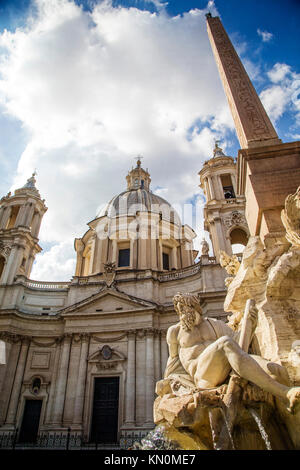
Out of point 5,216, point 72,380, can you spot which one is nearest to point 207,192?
point 72,380

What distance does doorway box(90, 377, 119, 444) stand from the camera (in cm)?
1705

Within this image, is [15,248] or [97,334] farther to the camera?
[15,248]

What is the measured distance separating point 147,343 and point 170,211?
54.6ft

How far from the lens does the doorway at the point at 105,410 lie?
17047 mm

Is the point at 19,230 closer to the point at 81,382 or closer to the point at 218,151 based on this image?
the point at 81,382

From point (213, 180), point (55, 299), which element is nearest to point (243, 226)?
point (213, 180)

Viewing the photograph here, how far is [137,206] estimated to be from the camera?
1220 inches

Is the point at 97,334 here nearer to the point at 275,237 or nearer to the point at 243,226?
the point at 243,226

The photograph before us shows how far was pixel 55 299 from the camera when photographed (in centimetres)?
2327

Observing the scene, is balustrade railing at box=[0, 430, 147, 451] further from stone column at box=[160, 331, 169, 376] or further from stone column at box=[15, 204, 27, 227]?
stone column at box=[15, 204, 27, 227]

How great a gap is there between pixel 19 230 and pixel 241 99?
73.9 feet

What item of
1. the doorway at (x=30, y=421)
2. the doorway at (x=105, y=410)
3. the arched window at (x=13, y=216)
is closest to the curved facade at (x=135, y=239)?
the arched window at (x=13, y=216)

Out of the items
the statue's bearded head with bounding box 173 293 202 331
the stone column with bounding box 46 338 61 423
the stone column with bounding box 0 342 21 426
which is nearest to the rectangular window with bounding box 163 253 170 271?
the stone column with bounding box 46 338 61 423

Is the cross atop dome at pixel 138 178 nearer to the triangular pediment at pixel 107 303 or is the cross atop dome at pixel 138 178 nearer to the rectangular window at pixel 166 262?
the rectangular window at pixel 166 262
